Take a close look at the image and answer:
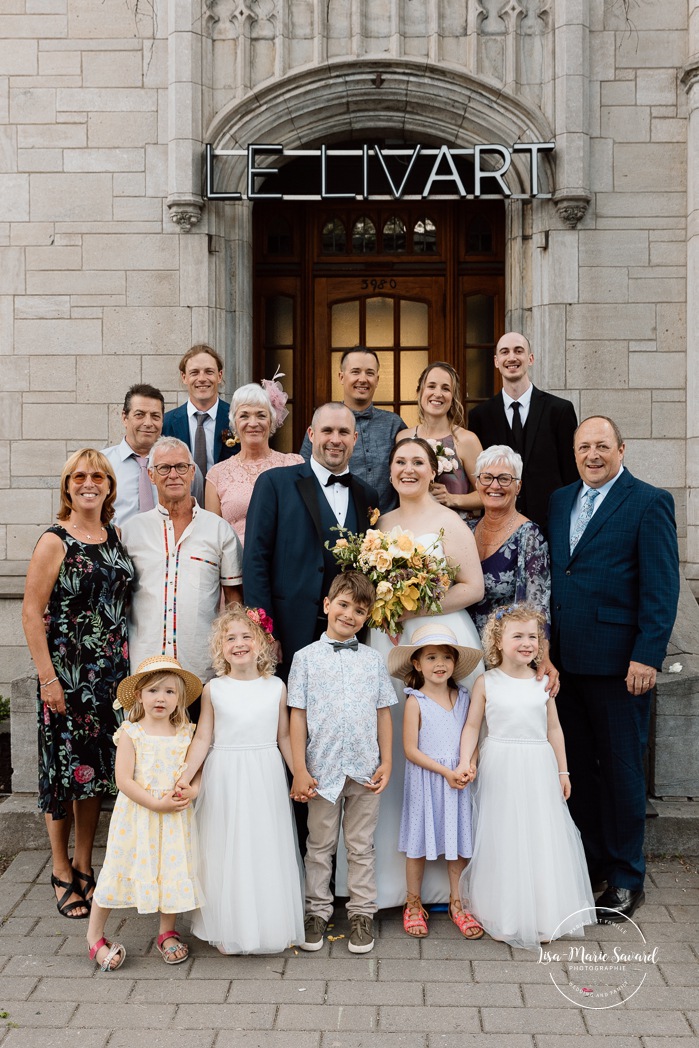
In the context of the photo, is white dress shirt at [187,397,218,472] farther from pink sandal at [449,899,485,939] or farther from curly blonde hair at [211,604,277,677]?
pink sandal at [449,899,485,939]

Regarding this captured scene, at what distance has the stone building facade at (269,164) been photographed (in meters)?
7.93

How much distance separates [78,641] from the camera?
4500 mm

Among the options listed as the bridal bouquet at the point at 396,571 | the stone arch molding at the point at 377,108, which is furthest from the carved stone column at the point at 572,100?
the bridal bouquet at the point at 396,571

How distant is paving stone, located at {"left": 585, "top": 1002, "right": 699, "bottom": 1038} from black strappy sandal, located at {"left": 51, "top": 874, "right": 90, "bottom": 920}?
2292mm

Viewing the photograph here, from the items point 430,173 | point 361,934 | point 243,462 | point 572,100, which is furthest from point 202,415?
point 572,100

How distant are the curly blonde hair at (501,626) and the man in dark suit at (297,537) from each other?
2.52 feet

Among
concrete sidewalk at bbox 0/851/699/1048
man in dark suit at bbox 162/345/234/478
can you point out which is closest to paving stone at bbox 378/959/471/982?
concrete sidewalk at bbox 0/851/699/1048

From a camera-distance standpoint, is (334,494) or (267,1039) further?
(334,494)

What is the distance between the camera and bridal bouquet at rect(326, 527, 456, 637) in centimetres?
439

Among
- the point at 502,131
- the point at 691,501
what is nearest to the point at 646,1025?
the point at 691,501

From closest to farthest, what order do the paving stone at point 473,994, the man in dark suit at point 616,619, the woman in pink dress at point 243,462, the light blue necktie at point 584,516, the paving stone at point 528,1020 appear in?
the paving stone at point 528,1020, the paving stone at point 473,994, the man in dark suit at point 616,619, the light blue necktie at point 584,516, the woman in pink dress at point 243,462

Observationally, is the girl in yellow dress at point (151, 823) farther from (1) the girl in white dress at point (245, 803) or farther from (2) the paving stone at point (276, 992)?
(2) the paving stone at point (276, 992)

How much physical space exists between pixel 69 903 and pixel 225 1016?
1.25m

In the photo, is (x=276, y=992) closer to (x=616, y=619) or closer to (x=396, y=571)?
(x=396, y=571)
